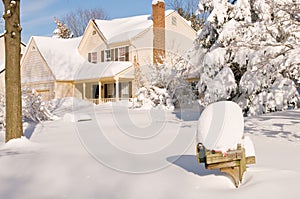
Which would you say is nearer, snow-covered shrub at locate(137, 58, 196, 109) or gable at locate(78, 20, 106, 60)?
snow-covered shrub at locate(137, 58, 196, 109)

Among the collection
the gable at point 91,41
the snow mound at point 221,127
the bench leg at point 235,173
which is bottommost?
the bench leg at point 235,173

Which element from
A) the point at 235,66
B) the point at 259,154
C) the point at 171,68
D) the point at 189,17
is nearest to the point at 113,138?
the point at 259,154

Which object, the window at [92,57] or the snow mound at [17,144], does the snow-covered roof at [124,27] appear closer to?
the window at [92,57]

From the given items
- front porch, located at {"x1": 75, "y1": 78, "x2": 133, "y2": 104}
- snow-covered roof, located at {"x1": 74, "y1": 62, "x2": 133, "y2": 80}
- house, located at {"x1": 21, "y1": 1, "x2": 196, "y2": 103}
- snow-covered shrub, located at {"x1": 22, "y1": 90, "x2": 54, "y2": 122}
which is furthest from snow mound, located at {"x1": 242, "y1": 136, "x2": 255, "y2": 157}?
front porch, located at {"x1": 75, "y1": 78, "x2": 133, "y2": 104}

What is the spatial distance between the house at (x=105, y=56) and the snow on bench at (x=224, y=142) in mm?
21326

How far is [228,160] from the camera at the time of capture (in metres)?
4.04

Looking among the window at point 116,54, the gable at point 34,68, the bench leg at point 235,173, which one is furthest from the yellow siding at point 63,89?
the bench leg at point 235,173

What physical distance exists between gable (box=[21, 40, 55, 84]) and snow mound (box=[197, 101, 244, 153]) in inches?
1005

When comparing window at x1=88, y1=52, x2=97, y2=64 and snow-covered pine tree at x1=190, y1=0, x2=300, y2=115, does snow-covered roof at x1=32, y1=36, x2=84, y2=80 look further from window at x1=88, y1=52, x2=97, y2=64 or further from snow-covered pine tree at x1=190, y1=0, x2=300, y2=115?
snow-covered pine tree at x1=190, y1=0, x2=300, y2=115

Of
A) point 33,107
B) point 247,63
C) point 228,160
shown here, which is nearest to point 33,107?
point 33,107

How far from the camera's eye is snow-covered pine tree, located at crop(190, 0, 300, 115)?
47.5ft

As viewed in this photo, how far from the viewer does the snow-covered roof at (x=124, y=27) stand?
27125mm

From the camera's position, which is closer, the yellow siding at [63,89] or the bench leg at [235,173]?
the bench leg at [235,173]

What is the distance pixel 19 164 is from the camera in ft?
18.6
